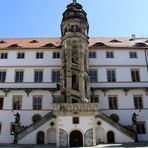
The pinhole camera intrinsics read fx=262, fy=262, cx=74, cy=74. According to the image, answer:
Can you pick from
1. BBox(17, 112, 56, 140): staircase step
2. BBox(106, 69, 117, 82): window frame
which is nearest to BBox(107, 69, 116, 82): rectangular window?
BBox(106, 69, 117, 82): window frame

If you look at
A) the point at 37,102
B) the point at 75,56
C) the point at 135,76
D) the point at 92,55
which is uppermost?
the point at 92,55

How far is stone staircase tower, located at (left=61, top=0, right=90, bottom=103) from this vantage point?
30.3 meters

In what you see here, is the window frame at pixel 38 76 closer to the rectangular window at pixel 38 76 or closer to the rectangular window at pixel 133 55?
the rectangular window at pixel 38 76

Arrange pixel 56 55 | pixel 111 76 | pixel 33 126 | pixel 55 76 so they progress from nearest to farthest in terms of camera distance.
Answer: pixel 33 126
pixel 55 76
pixel 111 76
pixel 56 55

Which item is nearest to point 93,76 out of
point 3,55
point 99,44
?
point 99,44

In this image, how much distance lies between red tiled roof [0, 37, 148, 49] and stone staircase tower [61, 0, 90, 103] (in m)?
3.93

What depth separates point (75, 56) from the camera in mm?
32781

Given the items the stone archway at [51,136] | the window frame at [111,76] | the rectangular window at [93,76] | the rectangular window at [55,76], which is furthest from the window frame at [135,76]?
the stone archway at [51,136]

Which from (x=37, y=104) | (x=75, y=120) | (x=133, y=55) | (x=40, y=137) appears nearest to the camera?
(x=75, y=120)

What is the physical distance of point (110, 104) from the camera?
33750mm

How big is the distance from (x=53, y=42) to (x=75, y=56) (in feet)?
23.3

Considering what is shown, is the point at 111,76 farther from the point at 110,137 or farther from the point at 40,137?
the point at 40,137

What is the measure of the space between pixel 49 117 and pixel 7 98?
7.10 m

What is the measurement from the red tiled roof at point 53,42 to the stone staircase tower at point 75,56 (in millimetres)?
3930
